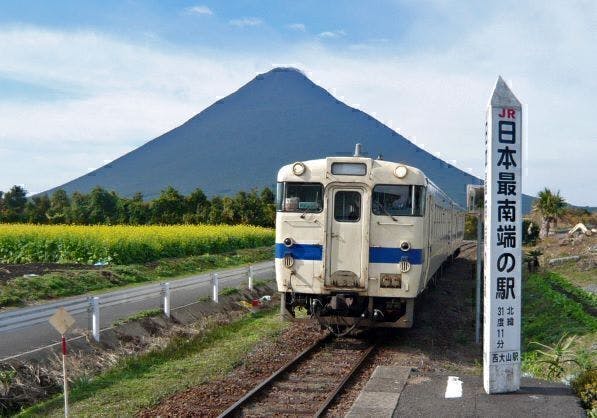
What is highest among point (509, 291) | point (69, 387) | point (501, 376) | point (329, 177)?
point (329, 177)

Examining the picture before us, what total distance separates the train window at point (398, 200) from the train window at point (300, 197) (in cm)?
97

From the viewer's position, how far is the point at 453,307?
17.8 metres

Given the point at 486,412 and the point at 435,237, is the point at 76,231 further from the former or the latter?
the point at 486,412

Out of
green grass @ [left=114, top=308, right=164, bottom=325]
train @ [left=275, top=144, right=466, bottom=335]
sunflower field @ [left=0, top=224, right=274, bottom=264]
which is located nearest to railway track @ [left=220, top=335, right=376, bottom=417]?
train @ [left=275, top=144, right=466, bottom=335]

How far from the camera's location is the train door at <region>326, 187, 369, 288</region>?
37.5ft

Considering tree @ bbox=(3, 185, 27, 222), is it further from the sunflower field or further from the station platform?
the station platform

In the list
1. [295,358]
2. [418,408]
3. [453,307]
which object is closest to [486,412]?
[418,408]

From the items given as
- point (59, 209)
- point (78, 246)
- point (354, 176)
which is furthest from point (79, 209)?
point (354, 176)

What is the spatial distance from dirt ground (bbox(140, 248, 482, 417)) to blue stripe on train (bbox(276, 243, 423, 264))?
1.26 metres

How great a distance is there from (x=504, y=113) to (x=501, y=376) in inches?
119

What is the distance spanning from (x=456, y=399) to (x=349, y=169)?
194 inches

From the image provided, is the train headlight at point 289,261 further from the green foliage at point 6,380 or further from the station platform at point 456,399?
the green foliage at point 6,380

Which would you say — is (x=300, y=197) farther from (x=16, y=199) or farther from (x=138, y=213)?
(x=16, y=199)

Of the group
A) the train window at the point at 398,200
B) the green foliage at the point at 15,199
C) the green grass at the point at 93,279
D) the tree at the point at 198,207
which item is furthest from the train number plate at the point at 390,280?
the green foliage at the point at 15,199
